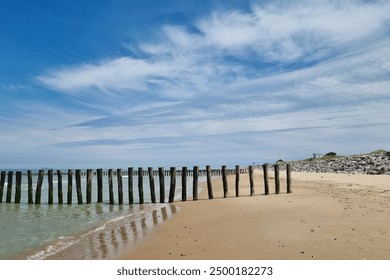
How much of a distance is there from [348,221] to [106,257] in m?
6.11

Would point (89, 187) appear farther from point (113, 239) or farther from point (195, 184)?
point (113, 239)

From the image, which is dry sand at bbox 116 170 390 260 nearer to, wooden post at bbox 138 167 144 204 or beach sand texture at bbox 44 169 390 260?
beach sand texture at bbox 44 169 390 260

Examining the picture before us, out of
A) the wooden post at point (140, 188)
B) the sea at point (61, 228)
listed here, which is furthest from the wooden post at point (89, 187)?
the wooden post at point (140, 188)

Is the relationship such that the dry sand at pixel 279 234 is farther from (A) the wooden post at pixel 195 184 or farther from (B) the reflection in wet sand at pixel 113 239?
(A) the wooden post at pixel 195 184

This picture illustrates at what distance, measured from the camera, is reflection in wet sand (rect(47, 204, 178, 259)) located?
333 inches

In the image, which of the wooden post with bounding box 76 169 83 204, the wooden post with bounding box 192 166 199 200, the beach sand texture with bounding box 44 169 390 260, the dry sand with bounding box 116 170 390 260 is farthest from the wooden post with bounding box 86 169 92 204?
the dry sand with bounding box 116 170 390 260

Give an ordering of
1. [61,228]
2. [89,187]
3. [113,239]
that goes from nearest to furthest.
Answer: [113,239]
[61,228]
[89,187]

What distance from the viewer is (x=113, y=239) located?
32.7 ft

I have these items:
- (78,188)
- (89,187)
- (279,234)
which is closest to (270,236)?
(279,234)

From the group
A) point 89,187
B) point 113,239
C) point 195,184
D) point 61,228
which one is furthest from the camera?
point 89,187

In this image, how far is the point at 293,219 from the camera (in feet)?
34.0

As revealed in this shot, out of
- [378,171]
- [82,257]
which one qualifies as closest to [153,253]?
[82,257]

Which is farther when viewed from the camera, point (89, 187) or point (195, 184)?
point (89, 187)

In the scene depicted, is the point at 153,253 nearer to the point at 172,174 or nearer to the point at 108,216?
the point at 108,216
